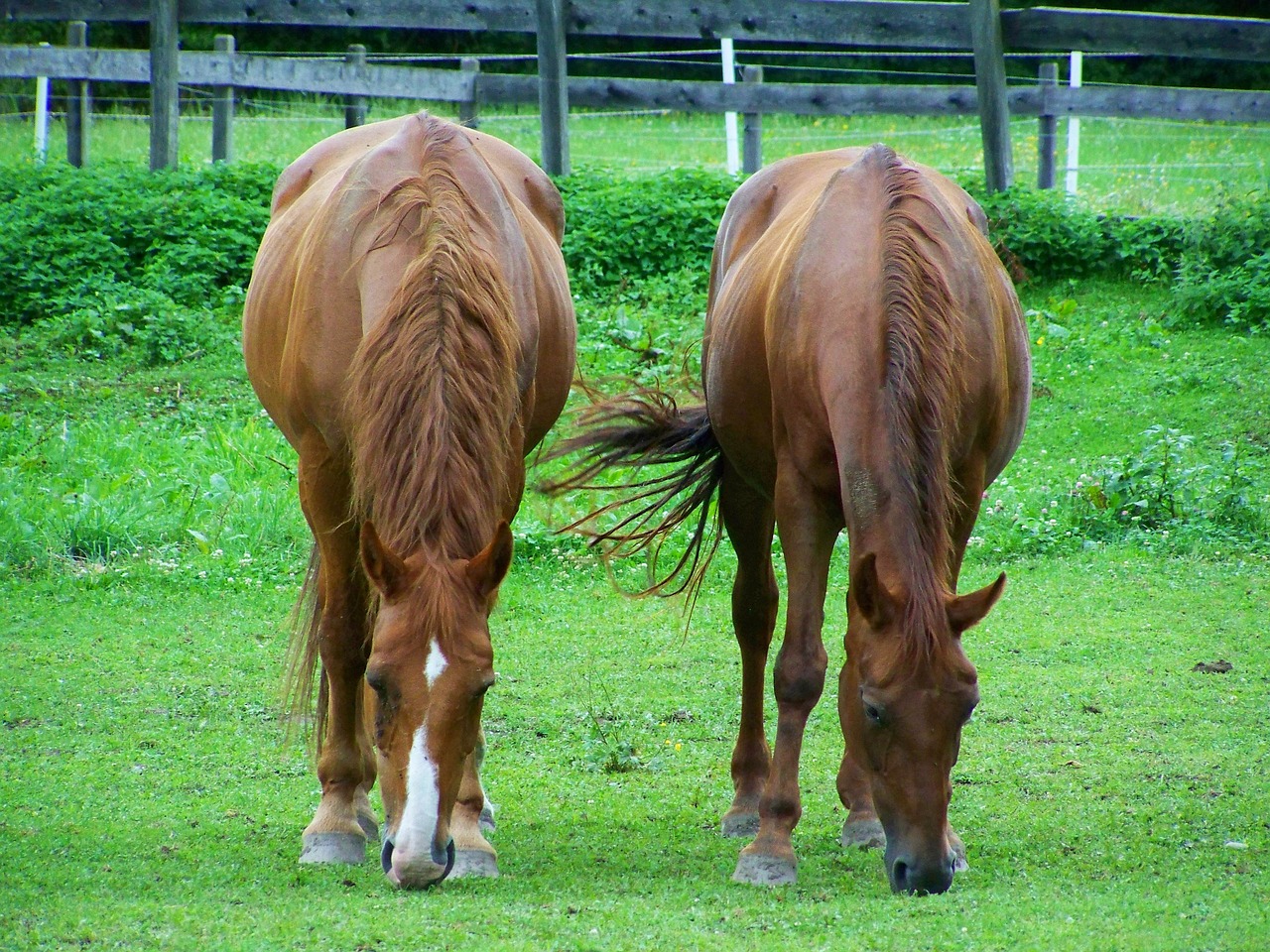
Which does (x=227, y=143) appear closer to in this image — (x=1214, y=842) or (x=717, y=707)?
(x=717, y=707)

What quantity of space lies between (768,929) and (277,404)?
238cm

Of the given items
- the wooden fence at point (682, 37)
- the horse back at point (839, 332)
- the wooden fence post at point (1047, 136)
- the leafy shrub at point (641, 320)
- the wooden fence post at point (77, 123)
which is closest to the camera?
the horse back at point (839, 332)

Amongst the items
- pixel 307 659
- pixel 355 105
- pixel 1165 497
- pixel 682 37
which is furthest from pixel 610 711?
pixel 355 105

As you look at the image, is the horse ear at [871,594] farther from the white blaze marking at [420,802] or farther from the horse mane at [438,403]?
the white blaze marking at [420,802]

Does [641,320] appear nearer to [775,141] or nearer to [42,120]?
[42,120]

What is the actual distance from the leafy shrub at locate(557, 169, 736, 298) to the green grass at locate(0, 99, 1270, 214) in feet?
12.9

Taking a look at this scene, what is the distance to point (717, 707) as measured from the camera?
18.8ft

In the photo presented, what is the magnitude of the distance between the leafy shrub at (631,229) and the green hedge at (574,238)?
0.01 m

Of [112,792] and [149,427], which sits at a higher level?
[149,427]

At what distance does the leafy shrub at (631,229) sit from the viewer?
11.2m

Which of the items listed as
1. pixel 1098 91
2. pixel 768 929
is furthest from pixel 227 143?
pixel 768 929

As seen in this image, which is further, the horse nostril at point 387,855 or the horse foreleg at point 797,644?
the horse foreleg at point 797,644

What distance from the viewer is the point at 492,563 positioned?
325 cm

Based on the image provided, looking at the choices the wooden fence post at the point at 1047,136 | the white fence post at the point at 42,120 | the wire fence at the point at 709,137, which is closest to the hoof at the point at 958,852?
the wooden fence post at the point at 1047,136
